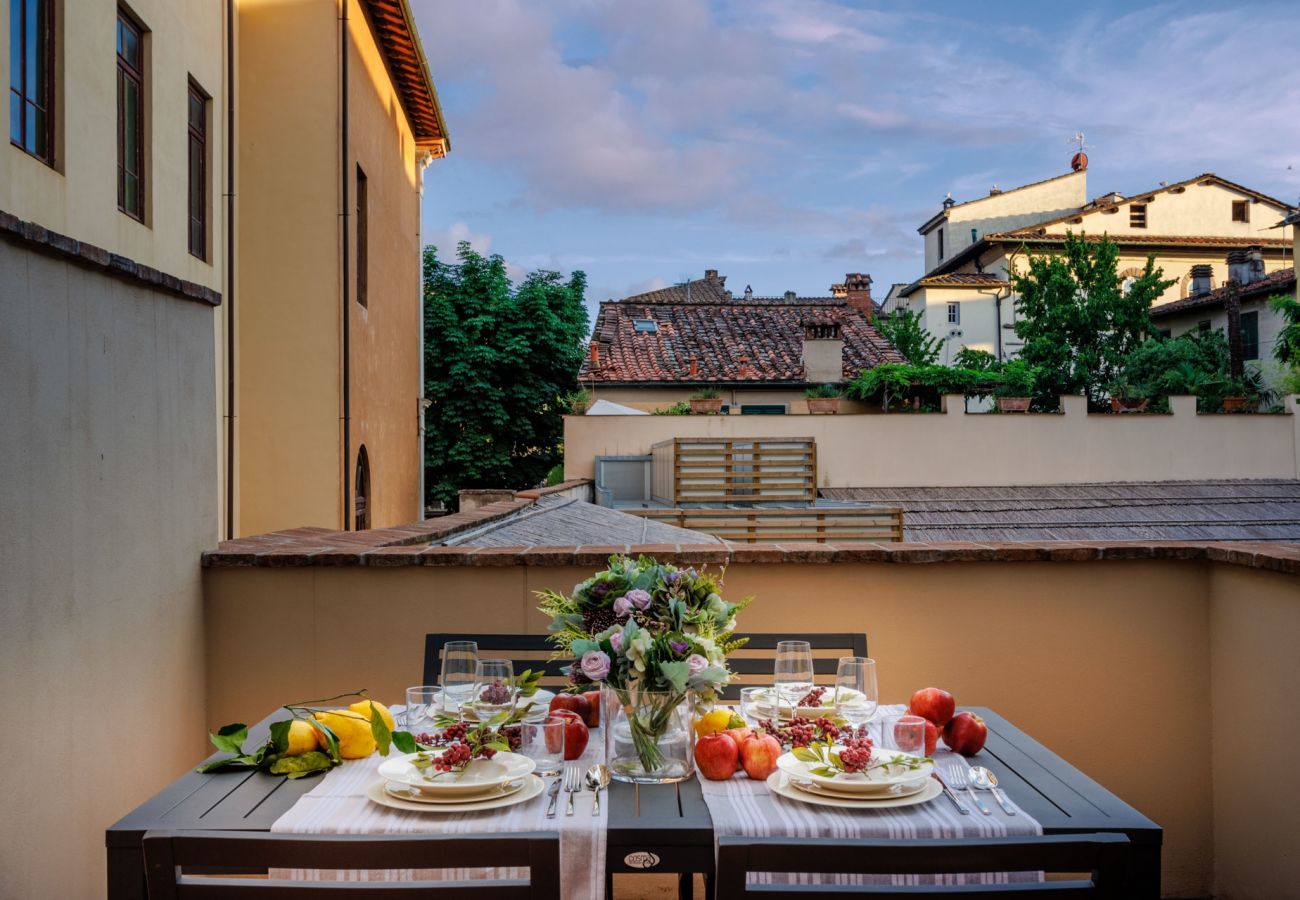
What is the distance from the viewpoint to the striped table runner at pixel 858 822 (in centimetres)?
219

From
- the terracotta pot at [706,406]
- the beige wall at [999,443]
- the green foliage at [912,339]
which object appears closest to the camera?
the beige wall at [999,443]

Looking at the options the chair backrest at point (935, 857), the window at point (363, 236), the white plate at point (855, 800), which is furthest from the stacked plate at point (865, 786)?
the window at point (363, 236)

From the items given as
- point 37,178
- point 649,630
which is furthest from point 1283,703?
point 37,178

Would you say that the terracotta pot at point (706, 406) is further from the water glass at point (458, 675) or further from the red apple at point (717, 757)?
the red apple at point (717, 757)

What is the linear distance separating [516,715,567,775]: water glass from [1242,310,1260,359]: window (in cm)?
3059

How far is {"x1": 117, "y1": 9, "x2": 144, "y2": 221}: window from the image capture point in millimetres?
8711

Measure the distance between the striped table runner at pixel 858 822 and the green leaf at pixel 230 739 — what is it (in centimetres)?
120

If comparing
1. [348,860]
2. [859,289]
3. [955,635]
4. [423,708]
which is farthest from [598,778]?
[859,289]

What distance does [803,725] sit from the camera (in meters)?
2.79

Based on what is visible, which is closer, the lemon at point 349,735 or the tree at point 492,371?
the lemon at point 349,735

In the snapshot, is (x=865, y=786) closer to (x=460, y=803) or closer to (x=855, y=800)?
(x=855, y=800)

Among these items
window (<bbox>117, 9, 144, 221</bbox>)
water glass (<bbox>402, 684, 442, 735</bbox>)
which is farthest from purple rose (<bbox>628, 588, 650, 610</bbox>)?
window (<bbox>117, 9, 144, 221</bbox>)

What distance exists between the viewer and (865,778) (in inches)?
95.2

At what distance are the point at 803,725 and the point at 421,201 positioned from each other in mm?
18637
